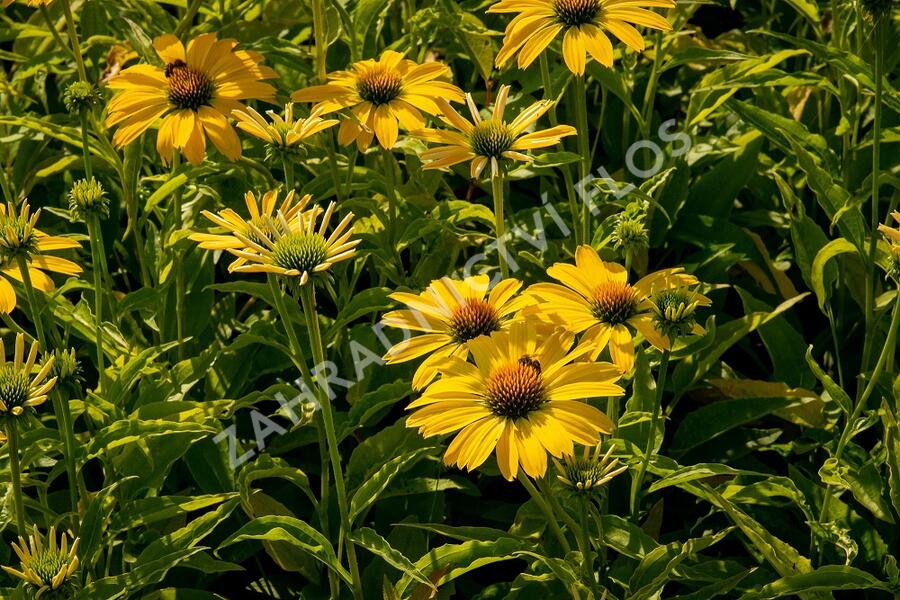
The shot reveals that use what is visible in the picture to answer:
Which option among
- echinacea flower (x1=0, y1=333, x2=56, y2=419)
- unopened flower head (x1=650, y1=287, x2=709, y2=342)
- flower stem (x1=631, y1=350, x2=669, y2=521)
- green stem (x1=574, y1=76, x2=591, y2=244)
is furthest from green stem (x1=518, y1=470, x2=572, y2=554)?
echinacea flower (x1=0, y1=333, x2=56, y2=419)

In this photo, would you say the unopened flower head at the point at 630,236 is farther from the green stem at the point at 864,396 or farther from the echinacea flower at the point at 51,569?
the echinacea flower at the point at 51,569

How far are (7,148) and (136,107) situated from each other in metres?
0.83

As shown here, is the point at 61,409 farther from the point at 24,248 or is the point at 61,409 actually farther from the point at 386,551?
the point at 386,551

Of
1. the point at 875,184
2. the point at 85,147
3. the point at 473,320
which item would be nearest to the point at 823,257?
the point at 875,184

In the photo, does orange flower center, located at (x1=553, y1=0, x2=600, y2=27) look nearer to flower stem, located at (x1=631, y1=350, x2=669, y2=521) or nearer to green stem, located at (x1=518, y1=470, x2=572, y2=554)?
flower stem, located at (x1=631, y1=350, x2=669, y2=521)

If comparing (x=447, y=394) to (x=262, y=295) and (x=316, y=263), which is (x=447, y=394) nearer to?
(x=316, y=263)

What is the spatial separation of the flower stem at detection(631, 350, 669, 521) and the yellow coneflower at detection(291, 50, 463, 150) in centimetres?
62

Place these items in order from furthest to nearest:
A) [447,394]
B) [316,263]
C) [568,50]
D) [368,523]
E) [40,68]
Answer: [40,68], [368,523], [568,50], [447,394], [316,263]

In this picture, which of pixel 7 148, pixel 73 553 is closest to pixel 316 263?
pixel 73 553

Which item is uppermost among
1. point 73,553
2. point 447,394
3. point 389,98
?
point 389,98

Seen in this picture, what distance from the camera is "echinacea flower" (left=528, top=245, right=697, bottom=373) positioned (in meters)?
1.54

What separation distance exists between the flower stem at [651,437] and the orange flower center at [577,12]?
585 millimetres

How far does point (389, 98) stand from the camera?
196cm

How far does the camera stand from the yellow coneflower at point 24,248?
1538mm
